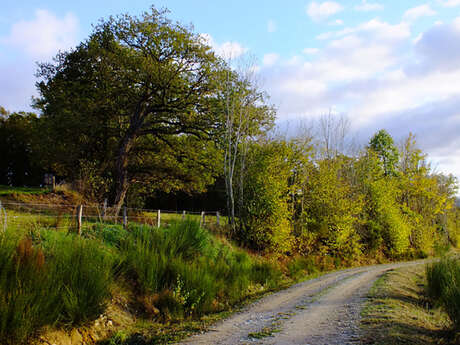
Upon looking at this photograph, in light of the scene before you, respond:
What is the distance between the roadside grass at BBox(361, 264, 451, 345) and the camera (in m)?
4.97

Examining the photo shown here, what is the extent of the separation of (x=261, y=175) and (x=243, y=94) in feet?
16.1

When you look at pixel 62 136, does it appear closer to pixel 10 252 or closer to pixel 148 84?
pixel 148 84

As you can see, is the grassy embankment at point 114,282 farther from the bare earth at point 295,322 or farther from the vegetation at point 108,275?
the bare earth at point 295,322

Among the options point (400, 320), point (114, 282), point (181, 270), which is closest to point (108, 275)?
point (114, 282)

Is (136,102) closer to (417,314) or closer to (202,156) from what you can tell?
(202,156)

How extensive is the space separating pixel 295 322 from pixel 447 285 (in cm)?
314

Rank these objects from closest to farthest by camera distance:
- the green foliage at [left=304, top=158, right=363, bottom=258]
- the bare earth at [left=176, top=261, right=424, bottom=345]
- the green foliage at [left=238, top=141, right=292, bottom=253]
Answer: the bare earth at [left=176, top=261, right=424, bottom=345] → the green foliage at [left=238, top=141, right=292, bottom=253] → the green foliage at [left=304, top=158, right=363, bottom=258]

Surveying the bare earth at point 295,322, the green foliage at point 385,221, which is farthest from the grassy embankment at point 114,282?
the green foliage at point 385,221

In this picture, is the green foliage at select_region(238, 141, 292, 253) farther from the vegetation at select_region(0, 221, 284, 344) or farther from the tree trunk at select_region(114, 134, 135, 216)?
the tree trunk at select_region(114, 134, 135, 216)

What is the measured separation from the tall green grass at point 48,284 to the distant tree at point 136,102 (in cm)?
1287

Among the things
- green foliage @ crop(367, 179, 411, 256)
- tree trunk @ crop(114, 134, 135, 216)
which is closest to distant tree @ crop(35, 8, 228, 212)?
tree trunk @ crop(114, 134, 135, 216)

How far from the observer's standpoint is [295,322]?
6262mm

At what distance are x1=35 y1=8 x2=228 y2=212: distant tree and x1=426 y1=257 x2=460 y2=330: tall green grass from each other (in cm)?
1360

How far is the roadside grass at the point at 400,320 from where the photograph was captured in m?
4.97
